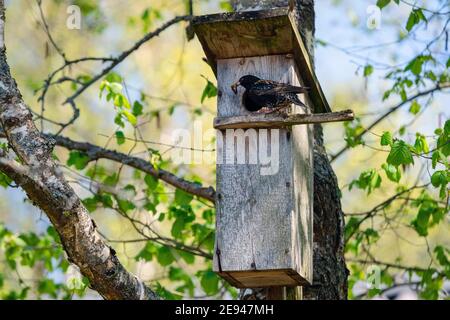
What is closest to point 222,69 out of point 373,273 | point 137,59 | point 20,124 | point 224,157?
point 224,157

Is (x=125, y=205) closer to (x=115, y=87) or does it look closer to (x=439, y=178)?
(x=115, y=87)

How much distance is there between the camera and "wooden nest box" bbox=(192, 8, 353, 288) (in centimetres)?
448

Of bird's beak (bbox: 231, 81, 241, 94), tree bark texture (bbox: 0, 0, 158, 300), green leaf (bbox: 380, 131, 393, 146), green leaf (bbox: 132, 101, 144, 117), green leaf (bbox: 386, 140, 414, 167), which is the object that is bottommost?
tree bark texture (bbox: 0, 0, 158, 300)

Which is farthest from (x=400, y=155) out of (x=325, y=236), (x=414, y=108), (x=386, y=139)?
(x=414, y=108)

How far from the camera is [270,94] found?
4617mm

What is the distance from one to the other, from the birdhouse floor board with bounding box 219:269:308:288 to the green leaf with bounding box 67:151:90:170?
159cm

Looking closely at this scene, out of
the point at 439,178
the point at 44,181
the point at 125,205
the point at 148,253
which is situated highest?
the point at 125,205

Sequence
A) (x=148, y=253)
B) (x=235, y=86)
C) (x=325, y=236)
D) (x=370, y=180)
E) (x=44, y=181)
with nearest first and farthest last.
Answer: (x=44, y=181) < (x=235, y=86) < (x=325, y=236) < (x=370, y=180) < (x=148, y=253)

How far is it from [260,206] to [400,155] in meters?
0.73

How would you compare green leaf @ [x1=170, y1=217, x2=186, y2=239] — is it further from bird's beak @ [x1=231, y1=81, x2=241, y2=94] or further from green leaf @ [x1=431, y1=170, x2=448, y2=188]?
green leaf @ [x1=431, y1=170, x2=448, y2=188]

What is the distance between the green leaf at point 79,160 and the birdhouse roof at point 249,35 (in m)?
1.43

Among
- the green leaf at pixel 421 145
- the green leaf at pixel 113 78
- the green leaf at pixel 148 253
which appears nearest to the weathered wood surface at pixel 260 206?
the green leaf at pixel 421 145

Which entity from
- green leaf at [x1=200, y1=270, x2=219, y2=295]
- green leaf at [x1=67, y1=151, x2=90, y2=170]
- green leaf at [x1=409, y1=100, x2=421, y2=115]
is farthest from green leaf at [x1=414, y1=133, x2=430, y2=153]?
green leaf at [x1=67, y1=151, x2=90, y2=170]

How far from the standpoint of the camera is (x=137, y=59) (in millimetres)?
17562
